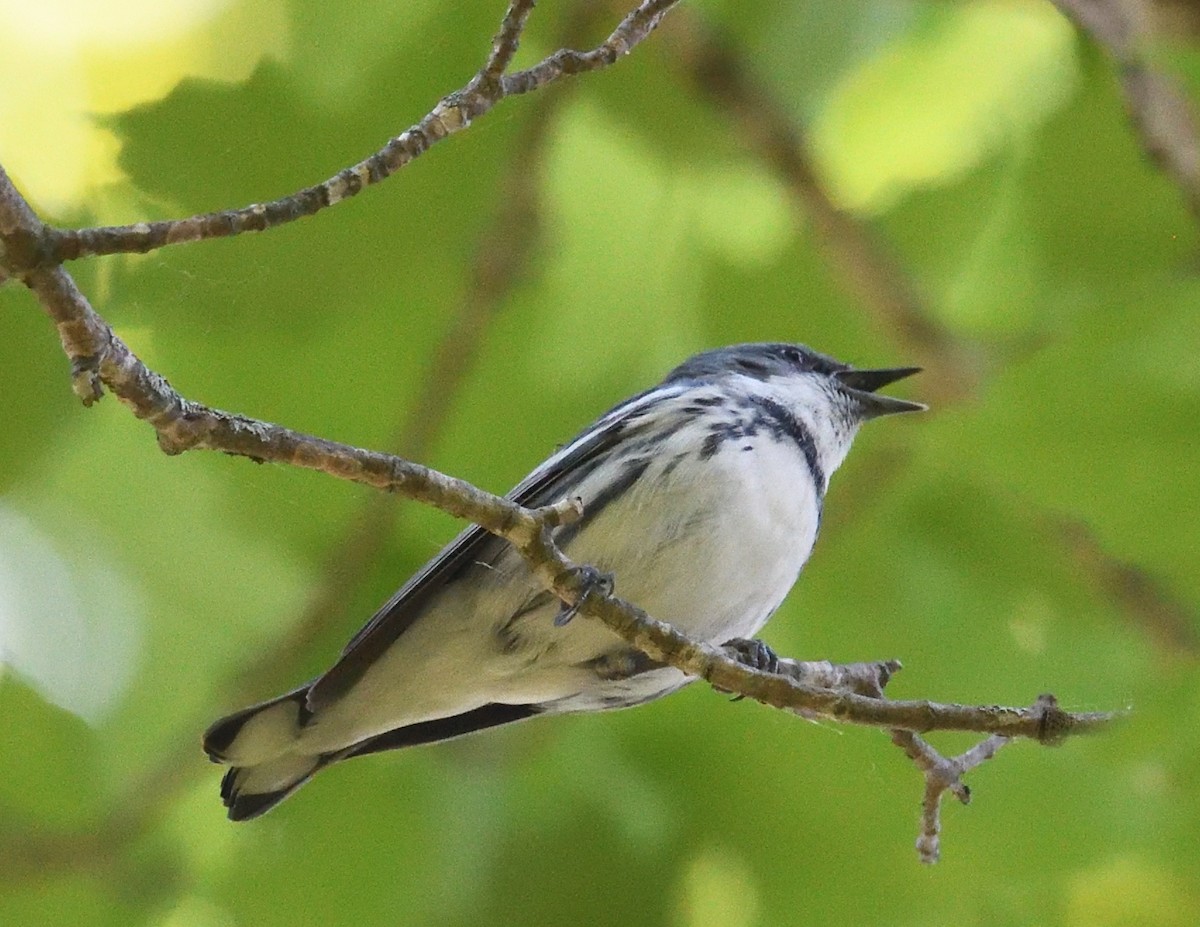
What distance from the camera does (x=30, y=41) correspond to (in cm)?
270

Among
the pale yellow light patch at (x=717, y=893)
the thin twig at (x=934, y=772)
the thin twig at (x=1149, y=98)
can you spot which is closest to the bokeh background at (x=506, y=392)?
the pale yellow light patch at (x=717, y=893)

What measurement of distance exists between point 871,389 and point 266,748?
4.59 ft

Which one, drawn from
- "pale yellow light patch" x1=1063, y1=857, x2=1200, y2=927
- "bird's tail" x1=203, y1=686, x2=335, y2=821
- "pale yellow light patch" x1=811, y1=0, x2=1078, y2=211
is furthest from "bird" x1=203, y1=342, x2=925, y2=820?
"pale yellow light patch" x1=1063, y1=857, x2=1200, y2=927

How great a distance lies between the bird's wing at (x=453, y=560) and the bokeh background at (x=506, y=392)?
0.30m

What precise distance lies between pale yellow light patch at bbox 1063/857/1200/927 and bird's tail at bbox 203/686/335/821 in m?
1.29

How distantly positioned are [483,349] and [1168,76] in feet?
4.67

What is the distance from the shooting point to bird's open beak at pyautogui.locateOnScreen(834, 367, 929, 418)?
312 cm

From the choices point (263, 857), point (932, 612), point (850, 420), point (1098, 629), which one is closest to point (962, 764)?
point (1098, 629)

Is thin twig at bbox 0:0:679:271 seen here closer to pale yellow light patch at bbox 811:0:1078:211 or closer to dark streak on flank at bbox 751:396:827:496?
dark streak on flank at bbox 751:396:827:496

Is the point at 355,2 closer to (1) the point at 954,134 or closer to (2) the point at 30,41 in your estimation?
(2) the point at 30,41

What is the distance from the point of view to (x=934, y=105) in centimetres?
310

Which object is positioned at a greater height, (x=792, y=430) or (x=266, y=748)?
(x=792, y=430)

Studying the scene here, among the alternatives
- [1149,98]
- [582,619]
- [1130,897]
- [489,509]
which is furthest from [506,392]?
[1130,897]

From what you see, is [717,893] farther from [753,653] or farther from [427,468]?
[427,468]
